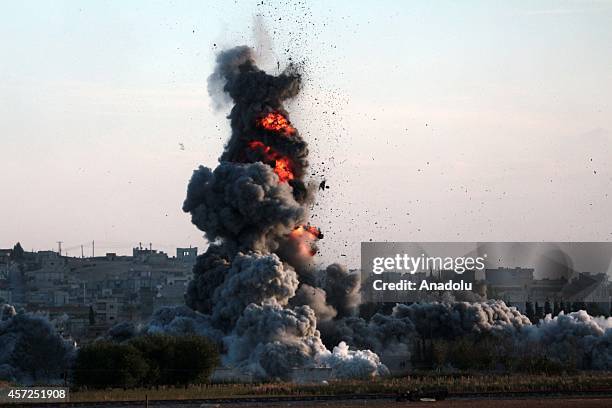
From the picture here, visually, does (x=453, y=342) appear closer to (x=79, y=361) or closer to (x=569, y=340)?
(x=569, y=340)

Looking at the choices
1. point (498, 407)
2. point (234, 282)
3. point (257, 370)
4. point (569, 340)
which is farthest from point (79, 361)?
point (569, 340)

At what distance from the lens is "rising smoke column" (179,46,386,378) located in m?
145

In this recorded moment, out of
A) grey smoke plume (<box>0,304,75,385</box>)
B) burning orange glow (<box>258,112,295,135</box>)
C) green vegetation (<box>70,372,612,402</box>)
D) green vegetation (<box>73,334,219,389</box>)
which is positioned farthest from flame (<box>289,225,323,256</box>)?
green vegetation (<box>70,372,612,402</box>)

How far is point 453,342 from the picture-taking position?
155375 mm

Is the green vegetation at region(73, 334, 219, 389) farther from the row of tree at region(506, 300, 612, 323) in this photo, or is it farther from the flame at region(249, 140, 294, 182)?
the row of tree at region(506, 300, 612, 323)

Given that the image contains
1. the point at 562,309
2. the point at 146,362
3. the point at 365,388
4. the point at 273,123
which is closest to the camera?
the point at 365,388

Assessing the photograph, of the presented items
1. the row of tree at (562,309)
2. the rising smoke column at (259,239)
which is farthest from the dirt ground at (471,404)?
the row of tree at (562,309)

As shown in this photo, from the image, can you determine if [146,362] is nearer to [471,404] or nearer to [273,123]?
[471,404]

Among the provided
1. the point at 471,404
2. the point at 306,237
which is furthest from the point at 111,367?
the point at 306,237

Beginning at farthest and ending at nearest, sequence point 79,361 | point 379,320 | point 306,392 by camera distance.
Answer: point 379,320, point 79,361, point 306,392

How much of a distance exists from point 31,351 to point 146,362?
24375 mm

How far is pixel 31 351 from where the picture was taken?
14562 cm

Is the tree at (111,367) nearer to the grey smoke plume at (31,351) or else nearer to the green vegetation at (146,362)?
the green vegetation at (146,362)

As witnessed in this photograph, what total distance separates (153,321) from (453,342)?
28364 mm
